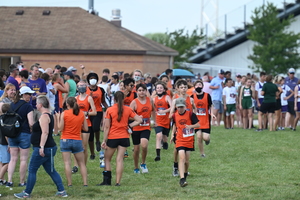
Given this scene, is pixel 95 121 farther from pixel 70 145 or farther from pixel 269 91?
pixel 269 91

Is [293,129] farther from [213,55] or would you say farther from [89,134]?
[213,55]

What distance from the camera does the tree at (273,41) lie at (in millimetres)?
37375

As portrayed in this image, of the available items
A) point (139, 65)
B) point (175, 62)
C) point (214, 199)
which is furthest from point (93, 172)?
point (175, 62)

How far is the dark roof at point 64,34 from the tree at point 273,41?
6.56m

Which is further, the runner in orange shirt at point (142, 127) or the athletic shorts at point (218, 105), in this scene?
the athletic shorts at point (218, 105)

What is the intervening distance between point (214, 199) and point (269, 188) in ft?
4.81

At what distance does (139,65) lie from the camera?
1276 inches

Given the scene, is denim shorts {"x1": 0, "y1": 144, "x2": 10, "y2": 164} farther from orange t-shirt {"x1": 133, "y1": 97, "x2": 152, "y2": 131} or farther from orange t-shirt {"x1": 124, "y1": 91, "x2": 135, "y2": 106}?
orange t-shirt {"x1": 124, "y1": 91, "x2": 135, "y2": 106}

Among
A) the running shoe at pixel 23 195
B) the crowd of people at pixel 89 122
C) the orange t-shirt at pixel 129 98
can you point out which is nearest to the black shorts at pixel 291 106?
the crowd of people at pixel 89 122

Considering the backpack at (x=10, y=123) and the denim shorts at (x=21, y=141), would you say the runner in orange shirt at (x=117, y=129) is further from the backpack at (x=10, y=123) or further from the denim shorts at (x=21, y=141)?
the backpack at (x=10, y=123)

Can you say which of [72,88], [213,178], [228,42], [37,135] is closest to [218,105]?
[72,88]

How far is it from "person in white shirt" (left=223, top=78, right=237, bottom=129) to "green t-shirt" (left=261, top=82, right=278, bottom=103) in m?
1.72

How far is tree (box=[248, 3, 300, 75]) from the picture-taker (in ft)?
123

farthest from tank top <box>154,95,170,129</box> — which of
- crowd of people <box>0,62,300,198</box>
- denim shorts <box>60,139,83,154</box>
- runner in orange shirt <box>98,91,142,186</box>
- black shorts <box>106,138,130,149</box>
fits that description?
denim shorts <box>60,139,83,154</box>
